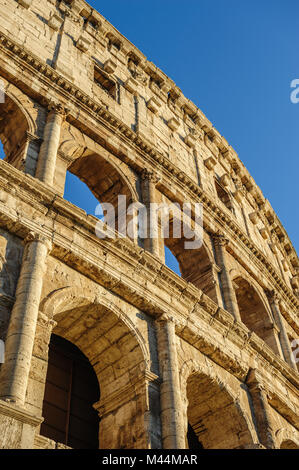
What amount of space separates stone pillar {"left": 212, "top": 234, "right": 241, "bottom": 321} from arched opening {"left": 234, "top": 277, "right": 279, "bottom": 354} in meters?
1.26

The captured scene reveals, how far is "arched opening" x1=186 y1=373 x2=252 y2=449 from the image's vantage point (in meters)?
10.9

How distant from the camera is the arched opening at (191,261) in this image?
553 inches

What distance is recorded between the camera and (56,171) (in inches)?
428

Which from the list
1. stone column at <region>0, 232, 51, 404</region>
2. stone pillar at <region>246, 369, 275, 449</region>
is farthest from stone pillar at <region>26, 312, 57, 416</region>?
stone pillar at <region>246, 369, 275, 449</region>

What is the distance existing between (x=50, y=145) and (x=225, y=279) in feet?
18.8

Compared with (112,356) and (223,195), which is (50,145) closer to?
(112,356)

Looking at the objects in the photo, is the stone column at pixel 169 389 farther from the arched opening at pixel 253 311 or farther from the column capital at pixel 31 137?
the arched opening at pixel 253 311

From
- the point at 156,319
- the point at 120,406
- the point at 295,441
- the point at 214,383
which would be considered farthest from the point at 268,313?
the point at 120,406

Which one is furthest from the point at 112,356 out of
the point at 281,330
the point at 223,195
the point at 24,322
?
the point at 223,195

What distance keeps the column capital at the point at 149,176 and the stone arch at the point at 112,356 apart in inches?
179

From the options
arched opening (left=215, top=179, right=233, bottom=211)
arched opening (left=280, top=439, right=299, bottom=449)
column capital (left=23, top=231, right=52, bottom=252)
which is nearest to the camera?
column capital (left=23, top=231, right=52, bottom=252)

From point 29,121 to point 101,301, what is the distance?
4.16m

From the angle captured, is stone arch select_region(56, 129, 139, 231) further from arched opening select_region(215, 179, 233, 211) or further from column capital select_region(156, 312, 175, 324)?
arched opening select_region(215, 179, 233, 211)

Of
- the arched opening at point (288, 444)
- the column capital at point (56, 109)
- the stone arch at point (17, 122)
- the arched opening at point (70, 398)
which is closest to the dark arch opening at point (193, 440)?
the arched opening at point (288, 444)
